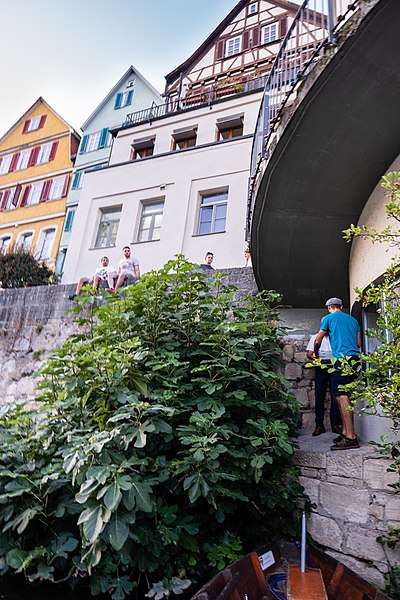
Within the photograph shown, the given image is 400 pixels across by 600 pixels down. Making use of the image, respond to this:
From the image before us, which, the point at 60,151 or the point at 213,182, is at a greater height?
the point at 60,151

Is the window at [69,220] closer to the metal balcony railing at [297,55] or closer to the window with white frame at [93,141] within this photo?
the window with white frame at [93,141]

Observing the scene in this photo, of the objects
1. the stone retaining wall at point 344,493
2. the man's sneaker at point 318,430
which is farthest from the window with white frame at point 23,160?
the man's sneaker at point 318,430

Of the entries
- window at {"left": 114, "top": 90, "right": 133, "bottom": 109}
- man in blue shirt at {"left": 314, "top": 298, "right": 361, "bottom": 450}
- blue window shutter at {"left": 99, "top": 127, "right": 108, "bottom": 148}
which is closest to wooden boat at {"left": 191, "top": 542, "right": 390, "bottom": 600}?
man in blue shirt at {"left": 314, "top": 298, "right": 361, "bottom": 450}

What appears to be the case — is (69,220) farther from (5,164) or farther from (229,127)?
(229,127)

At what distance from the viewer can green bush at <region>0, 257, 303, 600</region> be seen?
9.14 ft

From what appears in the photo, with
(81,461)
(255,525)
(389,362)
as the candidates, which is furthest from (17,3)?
(255,525)

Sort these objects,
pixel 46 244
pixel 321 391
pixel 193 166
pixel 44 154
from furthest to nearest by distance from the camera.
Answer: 1. pixel 44 154
2. pixel 46 244
3. pixel 193 166
4. pixel 321 391

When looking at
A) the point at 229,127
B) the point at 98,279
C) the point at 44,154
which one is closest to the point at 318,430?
the point at 98,279

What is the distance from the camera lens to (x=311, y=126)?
3.49m

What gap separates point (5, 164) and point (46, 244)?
6650 millimetres

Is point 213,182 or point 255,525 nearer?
point 255,525

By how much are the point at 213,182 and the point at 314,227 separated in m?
7.62

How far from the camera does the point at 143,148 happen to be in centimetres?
1416

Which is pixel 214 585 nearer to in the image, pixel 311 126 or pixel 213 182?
pixel 311 126
